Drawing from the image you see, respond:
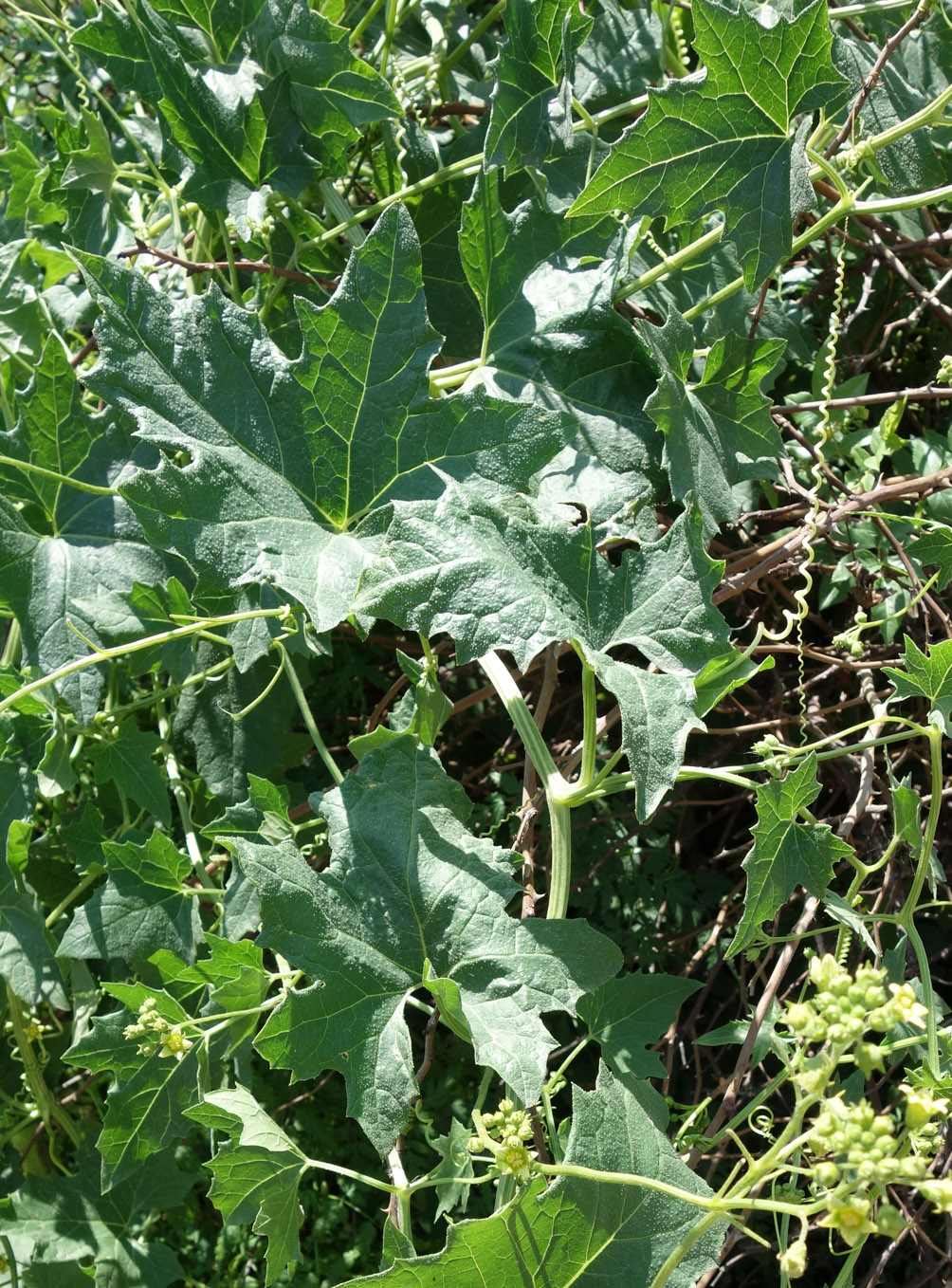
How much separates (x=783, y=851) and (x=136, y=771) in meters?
0.79

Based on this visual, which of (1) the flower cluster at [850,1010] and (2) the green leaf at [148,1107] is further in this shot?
(2) the green leaf at [148,1107]

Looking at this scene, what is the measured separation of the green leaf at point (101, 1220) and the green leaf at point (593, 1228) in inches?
29.1

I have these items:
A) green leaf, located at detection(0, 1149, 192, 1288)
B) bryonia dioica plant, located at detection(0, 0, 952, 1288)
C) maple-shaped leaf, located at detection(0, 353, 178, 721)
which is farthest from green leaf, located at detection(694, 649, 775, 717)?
green leaf, located at detection(0, 1149, 192, 1288)

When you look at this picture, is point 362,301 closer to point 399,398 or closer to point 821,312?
point 399,398

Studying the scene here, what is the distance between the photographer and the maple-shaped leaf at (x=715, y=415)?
1.08 metres

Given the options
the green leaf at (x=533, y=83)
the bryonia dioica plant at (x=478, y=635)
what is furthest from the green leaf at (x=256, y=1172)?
the green leaf at (x=533, y=83)

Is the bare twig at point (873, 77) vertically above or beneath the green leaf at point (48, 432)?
above

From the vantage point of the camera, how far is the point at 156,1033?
1139mm

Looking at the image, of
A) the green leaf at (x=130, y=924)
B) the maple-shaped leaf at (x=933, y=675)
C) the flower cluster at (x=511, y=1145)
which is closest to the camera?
the flower cluster at (x=511, y=1145)

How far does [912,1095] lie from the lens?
0.63 m

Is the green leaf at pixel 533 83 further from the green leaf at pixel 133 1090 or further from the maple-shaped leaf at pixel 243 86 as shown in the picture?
the green leaf at pixel 133 1090

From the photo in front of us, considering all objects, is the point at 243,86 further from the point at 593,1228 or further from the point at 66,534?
the point at 593,1228

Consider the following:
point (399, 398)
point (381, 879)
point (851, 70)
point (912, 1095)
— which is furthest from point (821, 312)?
point (912, 1095)

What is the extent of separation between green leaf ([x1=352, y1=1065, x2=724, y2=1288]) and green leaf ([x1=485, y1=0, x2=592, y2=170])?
922 mm
